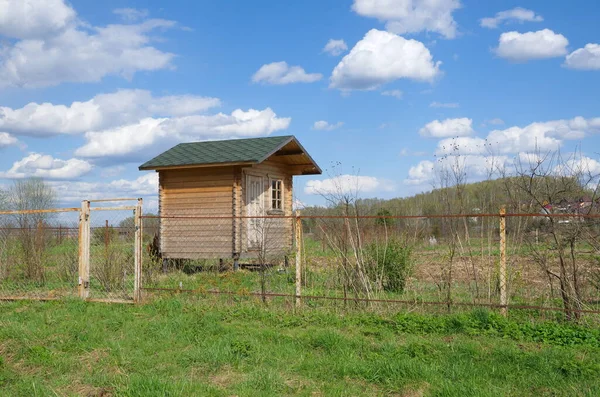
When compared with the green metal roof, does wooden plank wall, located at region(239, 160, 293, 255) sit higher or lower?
lower

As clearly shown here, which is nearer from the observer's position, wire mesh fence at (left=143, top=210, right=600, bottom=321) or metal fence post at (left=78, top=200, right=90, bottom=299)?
wire mesh fence at (left=143, top=210, right=600, bottom=321)

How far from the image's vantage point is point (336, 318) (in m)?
8.08

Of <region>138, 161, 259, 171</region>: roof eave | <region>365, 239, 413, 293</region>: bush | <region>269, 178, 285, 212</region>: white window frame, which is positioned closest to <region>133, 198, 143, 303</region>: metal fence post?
<region>365, 239, 413, 293</region>: bush

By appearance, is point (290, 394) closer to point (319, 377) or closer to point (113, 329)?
point (319, 377)

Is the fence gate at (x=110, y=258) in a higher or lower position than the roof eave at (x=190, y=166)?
lower

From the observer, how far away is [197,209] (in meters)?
16.2

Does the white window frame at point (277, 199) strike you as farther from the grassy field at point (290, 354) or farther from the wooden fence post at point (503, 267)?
the wooden fence post at point (503, 267)

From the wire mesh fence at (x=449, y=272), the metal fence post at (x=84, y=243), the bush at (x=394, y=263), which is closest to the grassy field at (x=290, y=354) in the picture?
the wire mesh fence at (x=449, y=272)

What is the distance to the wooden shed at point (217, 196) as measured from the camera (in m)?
15.7

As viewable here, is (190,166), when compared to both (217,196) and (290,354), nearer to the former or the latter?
(217,196)

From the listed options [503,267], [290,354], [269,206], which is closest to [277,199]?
[269,206]

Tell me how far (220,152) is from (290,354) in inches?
424

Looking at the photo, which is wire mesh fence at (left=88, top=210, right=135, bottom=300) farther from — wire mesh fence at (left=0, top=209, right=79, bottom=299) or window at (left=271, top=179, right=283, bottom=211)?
window at (left=271, top=179, right=283, bottom=211)

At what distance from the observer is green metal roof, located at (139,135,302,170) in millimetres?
15541
